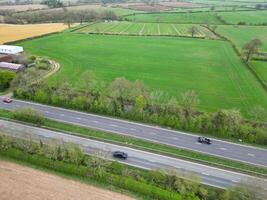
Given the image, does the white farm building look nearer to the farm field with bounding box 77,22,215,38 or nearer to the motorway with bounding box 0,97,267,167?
the motorway with bounding box 0,97,267,167

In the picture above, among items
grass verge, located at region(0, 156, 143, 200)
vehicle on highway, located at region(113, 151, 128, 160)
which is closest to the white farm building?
grass verge, located at region(0, 156, 143, 200)

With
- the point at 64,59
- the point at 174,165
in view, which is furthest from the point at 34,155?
the point at 64,59

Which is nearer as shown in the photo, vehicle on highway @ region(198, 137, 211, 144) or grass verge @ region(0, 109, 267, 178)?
grass verge @ region(0, 109, 267, 178)

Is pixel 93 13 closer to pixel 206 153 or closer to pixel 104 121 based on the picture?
pixel 104 121

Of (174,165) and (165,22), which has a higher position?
(165,22)

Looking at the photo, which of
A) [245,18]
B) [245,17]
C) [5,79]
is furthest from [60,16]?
[5,79]

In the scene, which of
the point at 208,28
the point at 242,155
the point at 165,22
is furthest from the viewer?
the point at 165,22
